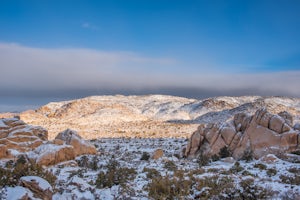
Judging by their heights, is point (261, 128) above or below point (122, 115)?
above

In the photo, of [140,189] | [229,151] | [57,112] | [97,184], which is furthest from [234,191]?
[57,112]

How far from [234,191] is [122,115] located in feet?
200

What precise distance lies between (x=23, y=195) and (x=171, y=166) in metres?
8.92

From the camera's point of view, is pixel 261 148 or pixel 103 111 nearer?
pixel 261 148

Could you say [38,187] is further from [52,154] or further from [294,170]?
[294,170]

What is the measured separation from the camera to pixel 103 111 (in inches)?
2756

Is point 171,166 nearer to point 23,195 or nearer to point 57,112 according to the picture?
point 23,195

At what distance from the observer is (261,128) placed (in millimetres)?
19797

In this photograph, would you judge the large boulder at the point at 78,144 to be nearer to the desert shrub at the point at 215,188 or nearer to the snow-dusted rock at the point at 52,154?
the snow-dusted rock at the point at 52,154

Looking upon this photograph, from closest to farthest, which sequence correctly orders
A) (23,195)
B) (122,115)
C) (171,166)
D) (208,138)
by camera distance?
(23,195), (171,166), (208,138), (122,115)

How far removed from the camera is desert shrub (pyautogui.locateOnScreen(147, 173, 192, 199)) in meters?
9.31

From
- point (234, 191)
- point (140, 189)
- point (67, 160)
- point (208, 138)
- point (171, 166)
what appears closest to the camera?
point (234, 191)

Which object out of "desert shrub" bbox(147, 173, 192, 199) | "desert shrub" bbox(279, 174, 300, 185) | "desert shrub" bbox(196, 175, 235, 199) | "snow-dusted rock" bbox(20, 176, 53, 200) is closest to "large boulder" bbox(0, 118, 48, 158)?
A: "snow-dusted rock" bbox(20, 176, 53, 200)

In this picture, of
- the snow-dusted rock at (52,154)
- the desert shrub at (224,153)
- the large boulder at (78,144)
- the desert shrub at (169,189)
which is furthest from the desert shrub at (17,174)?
the desert shrub at (224,153)
